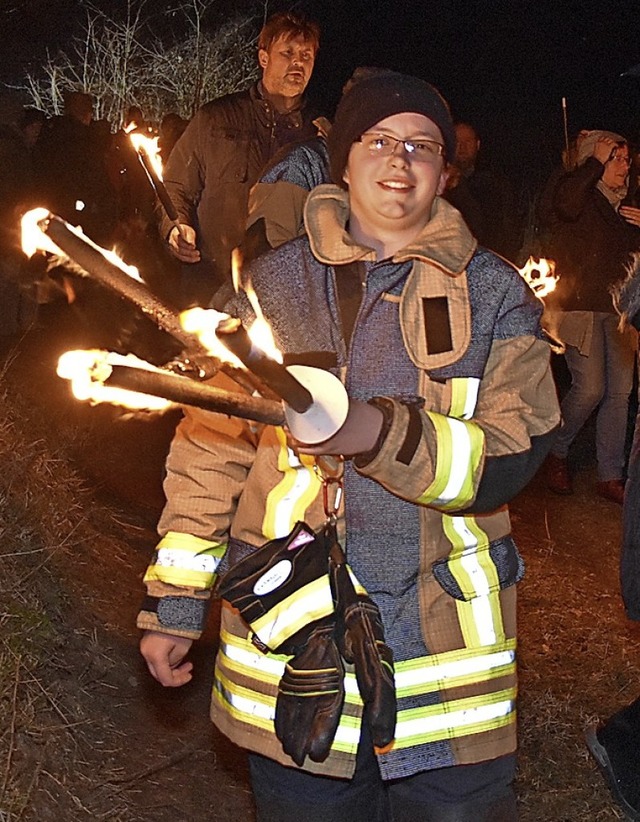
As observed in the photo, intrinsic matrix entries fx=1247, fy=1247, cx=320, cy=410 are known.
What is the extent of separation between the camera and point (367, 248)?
2648 mm

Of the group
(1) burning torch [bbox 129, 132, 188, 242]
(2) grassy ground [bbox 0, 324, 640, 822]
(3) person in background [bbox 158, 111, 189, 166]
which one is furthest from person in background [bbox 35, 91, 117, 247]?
(1) burning torch [bbox 129, 132, 188, 242]

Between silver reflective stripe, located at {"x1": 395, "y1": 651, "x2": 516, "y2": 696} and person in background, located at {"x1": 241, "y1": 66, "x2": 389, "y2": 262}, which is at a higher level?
person in background, located at {"x1": 241, "y1": 66, "x2": 389, "y2": 262}

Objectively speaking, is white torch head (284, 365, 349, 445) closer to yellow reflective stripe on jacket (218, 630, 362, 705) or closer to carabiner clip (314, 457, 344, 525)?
carabiner clip (314, 457, 344, 525)

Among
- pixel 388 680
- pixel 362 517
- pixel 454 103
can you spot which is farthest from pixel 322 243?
pixel 454 103

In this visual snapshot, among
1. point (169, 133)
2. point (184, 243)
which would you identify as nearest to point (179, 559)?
point (184, 243)

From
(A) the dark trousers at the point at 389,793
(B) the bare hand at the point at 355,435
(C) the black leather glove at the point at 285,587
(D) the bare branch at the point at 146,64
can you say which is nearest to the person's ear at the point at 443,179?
(B) the bare hand at the point at 355,435

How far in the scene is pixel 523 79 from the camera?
19016 mm

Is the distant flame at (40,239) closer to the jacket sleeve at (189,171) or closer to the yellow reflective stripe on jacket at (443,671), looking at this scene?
the yellow reflective stripe on jacket at (443,671)

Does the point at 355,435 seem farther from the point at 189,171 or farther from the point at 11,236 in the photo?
the point at 11,236

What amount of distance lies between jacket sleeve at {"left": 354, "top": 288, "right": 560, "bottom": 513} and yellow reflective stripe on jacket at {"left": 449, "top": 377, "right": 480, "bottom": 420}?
0.02 m

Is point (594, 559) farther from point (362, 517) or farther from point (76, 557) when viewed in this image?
point (362, 517)

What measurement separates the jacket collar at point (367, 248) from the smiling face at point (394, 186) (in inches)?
1.7

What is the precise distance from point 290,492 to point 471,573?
410 millimetres

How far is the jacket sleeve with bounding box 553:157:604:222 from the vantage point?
7207mm
